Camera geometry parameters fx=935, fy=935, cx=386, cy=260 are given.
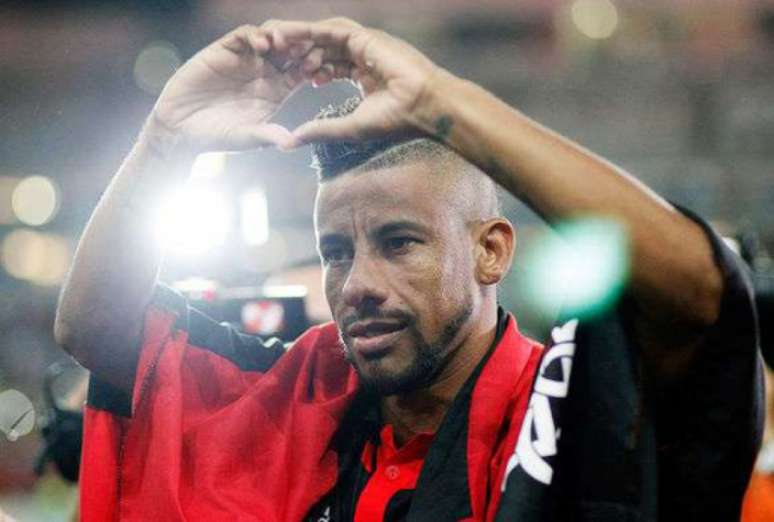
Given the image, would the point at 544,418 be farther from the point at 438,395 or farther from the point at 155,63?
the point at 155,63

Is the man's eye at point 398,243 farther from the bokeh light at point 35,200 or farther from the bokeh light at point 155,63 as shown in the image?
the bokeh light at point 35,200

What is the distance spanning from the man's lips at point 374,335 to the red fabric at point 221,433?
0.64ft

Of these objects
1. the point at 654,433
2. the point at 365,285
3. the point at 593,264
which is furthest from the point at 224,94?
the point at 654,433

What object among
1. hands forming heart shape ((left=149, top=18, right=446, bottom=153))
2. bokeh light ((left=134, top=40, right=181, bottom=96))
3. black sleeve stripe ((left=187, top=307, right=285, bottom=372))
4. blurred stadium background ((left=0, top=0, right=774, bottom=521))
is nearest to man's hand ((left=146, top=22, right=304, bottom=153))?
hands forming heart shape ((left=149, top=18, right=446, bottom=153))

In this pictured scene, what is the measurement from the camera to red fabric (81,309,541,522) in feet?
5.80

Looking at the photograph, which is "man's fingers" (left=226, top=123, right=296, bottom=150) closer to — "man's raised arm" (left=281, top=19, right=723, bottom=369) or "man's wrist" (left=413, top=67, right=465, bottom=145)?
"man's raised arm" (left=281, top=19, right=723, bottom=369)

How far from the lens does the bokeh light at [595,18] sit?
32.2ft

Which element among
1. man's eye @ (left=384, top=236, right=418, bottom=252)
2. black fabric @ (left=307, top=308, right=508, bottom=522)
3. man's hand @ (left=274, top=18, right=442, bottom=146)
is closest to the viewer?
man's hand @ (left=274, top=18, right=442, bottom=146)

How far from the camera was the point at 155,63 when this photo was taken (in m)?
9.19

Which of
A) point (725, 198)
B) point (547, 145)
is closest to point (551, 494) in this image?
point (547, 145)

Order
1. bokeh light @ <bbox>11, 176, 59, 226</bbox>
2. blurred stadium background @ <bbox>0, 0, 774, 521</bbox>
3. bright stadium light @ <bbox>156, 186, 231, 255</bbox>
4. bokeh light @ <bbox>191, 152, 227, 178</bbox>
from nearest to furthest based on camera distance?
1. bright stadium light @ <bbox>156, 186, 231, 255</bbox>
2. bokeh light @ <bbox>191, 152, 227, 178</bbox>
3. blurred stadium background @ <bbox>0, 0, 774, 521</bbox>
4. bokeh light @ <bbox>11, 176, 59, 226</bbox>

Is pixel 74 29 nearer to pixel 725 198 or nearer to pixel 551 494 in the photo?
pixel 725 198

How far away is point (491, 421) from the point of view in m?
1.66

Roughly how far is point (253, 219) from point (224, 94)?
1812 mm
